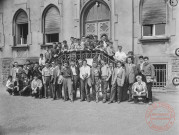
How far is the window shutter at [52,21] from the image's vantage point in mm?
16750

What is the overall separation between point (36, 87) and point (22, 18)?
8.43 m

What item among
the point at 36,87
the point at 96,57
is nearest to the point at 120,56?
the point at 96,57

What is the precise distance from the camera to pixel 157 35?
525 inches

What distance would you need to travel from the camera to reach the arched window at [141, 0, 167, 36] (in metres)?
13.1

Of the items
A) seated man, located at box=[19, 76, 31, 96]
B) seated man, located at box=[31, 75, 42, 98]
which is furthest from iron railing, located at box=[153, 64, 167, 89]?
seated man, located at box=[19, 76, 31, 96]

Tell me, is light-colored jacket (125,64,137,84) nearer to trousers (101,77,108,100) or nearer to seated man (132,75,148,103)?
seated man (132,75,148,103)

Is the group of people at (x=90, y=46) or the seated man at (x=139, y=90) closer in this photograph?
the seated man at (x=139, y=90)

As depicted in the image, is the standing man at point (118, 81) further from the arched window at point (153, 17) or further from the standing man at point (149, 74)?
the arched window at point (153, 17)

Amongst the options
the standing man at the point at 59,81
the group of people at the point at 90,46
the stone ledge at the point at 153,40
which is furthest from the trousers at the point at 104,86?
the stone ledge at the point at 153,40

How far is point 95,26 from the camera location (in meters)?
15.7

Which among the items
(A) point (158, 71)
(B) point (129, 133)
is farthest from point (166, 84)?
(B) point (129, 133)

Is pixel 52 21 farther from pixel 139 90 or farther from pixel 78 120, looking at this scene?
pixel 78 120

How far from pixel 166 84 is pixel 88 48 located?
15.2ft

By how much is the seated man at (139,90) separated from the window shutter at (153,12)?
16.6 ft
